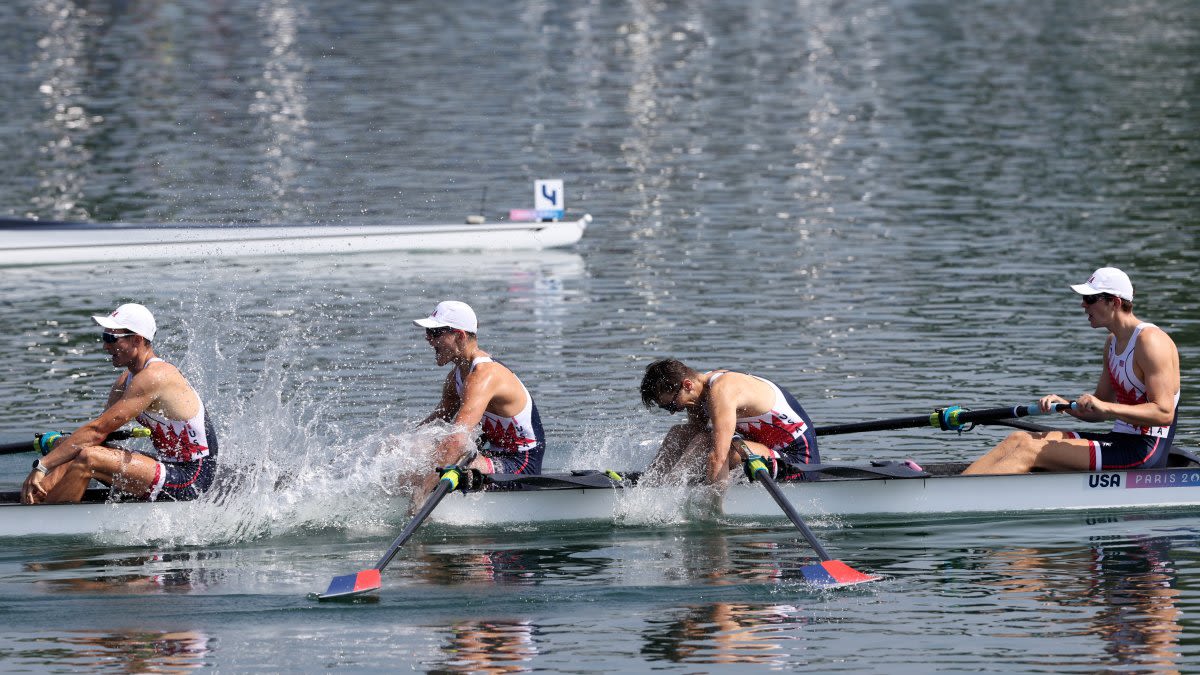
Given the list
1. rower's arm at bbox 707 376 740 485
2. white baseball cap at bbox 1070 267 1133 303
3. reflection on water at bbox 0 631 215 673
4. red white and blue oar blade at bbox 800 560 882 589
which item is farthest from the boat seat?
reflection on water at bbox 0 631 215 673

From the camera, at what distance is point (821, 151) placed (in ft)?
127

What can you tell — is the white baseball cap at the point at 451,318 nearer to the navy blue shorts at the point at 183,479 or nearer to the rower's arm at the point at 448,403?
the rower's arm at the point at 448,403

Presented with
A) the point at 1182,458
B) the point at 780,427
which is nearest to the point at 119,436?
the point at 780,427

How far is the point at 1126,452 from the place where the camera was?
14719mm

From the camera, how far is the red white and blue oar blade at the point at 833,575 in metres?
13.0

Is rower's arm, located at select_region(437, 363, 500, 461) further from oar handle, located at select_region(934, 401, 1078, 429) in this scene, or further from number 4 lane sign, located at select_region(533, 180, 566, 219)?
number 4 lane sign, located at select_region(533, 180, 566, 219)

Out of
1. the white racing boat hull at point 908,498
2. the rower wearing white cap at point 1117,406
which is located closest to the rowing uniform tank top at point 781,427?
the white racing boat hull at point 908,498

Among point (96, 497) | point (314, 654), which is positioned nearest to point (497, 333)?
point (96, 497)

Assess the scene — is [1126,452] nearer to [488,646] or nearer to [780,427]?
[780,427]

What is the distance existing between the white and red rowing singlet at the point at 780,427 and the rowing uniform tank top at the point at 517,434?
1.47 meters

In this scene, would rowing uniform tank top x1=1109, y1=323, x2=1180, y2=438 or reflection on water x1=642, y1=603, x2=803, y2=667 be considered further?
rowing uniform tank top x1=1109, y1=323, x2=1180, y2=438

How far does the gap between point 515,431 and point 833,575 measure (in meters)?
2.84

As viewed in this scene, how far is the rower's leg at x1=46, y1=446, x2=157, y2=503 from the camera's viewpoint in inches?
555

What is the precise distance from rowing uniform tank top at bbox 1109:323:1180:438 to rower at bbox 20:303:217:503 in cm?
637
